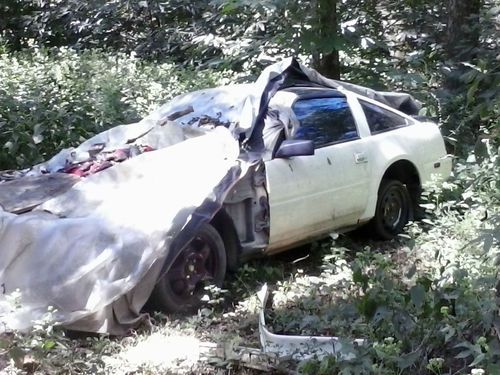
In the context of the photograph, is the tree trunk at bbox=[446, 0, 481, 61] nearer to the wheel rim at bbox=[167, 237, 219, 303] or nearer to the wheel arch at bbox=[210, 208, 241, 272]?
the wheel arch at bbox=[210, 208, 241, 272]

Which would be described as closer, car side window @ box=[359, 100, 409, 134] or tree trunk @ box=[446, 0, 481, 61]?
car side window @ box=[359, 100, 409, 134]

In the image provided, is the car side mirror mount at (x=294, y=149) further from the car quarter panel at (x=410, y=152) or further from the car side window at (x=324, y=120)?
the car quarter panel at (x=410, y=152)

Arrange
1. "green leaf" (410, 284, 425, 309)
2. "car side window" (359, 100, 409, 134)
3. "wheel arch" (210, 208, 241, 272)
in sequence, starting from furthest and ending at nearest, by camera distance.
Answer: "car side window" (359, 100, 409, 134)
"wheel arch" (210, 208, 241, 272)
"green leaf" (410, 284, 425, 309)

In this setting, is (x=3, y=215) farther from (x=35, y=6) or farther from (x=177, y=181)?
(x=35, y=6)

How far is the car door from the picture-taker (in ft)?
22.8

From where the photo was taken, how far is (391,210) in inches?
330

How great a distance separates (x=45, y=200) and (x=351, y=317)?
2.61 metres

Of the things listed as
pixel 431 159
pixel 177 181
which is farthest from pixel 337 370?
pixel 431 159

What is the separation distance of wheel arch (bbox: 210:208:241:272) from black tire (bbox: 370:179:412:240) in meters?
1.99

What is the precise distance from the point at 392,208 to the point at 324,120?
4.62 feet

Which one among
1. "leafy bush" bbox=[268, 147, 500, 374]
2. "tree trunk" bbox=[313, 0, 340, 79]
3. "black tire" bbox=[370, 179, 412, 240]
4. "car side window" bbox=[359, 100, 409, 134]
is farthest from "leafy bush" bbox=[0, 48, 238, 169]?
"leafy bush" bbox=[268, 147, 500, 374]

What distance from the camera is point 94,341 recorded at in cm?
550

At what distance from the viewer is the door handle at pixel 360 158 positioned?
7.68 metres

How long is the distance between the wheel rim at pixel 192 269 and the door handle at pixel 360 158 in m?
2.00
